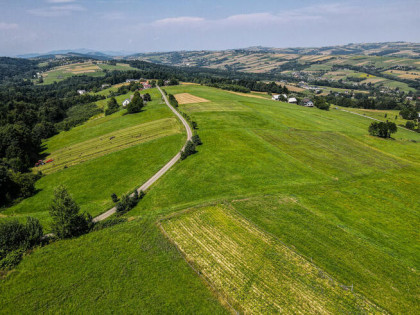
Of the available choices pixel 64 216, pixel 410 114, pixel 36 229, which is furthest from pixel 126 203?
pixel 410 114

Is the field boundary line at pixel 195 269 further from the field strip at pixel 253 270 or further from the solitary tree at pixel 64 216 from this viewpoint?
the solitary tree at pixel 64 216

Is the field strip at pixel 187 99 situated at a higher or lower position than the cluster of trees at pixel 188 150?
higher

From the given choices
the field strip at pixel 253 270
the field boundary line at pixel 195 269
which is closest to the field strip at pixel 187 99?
the field boundary line at pixel 195 269

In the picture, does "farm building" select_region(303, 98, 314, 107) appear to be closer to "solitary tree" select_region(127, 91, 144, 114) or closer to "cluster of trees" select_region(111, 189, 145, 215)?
"solitary tree" select_region(127, 91, 144, 114)

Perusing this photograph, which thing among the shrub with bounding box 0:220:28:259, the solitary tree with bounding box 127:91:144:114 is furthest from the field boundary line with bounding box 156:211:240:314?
the solitary tree with bounding box 127:91:144:114

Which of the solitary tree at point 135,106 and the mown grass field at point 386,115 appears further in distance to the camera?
the mown grass field at point 386,115

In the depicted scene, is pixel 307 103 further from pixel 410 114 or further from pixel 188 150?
pixel 188 150

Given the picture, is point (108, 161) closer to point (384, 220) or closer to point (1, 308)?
point (1, 308)
